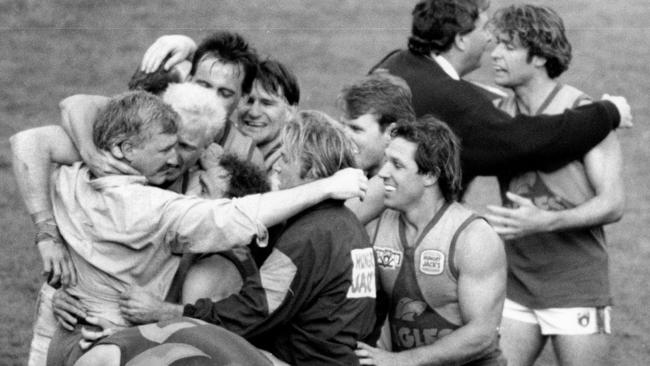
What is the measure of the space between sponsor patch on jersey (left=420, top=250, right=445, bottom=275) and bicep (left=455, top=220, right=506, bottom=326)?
0.19ft

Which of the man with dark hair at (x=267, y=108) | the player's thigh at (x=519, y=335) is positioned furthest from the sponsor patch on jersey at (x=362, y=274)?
the player's thigh at (x=519, y=335)

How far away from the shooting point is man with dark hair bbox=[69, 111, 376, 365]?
190 inches

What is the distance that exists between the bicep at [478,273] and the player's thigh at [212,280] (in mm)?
797

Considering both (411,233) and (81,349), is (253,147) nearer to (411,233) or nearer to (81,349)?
(411,233)

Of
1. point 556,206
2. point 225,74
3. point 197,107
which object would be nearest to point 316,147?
point 197,107

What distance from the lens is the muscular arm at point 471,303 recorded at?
527cm

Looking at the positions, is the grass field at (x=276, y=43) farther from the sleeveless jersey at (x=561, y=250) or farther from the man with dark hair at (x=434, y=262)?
the man with dark hair at (x=434, y=262)

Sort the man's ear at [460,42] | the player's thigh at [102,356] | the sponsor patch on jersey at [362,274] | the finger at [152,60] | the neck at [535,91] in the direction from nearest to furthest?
the player's thigh at [102,356] → the sponsor patch on jersey at [362,274] → the finger at [152,60] → the neck at [535,91] → the man's ear at [460,42]

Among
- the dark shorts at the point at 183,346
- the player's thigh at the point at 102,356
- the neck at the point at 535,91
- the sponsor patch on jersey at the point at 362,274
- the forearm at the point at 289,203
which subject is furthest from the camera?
the neck at the point at 535,91

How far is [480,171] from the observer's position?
6168mm

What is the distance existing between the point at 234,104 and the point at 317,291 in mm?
1291

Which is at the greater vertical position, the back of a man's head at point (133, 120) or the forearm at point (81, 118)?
the back of a man's head at point (133, 120)

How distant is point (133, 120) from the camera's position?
4914 mm

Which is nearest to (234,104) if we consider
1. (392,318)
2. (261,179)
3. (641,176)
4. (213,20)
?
(261,179)
